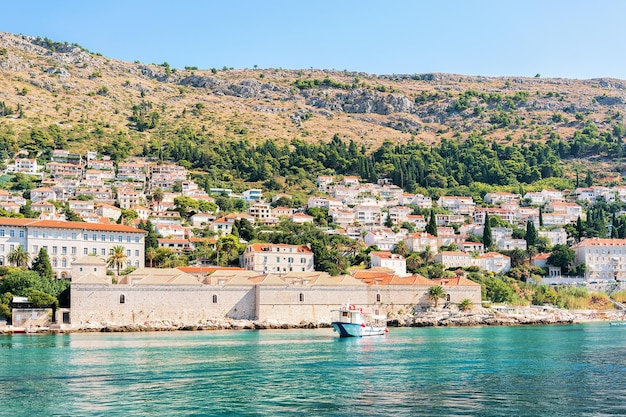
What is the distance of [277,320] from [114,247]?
47.0 feet

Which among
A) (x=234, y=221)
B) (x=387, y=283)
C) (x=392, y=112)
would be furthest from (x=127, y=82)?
(x=387, y=283)

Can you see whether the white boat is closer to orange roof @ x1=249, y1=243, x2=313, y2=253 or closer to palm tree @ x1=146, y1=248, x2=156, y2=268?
orange roof @ x1=249, y1=243, x2=313, y2=253

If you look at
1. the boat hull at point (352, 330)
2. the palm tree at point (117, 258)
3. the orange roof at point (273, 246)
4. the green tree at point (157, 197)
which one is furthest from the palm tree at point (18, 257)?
the green tree at point (157, 197)

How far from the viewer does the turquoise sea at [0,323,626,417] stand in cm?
1778

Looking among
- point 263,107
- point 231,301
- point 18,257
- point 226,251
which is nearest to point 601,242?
point 226,251

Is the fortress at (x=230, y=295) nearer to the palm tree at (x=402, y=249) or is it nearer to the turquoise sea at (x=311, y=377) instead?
the turquoise sea at (x=311, y=377)

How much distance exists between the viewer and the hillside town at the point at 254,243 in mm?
50062

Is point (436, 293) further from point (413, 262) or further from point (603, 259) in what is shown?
point (603, 259)

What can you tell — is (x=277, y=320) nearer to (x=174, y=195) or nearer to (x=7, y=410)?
(x=7, y=410)

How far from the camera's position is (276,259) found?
60594 millimetres

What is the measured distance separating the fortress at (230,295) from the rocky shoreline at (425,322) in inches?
19.5

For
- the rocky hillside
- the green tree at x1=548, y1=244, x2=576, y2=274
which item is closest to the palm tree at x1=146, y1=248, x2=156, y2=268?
the green tree at x1=548, y1=244, x2=576, y2=274

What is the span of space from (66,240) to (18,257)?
451 cm

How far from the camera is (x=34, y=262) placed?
170 ft
